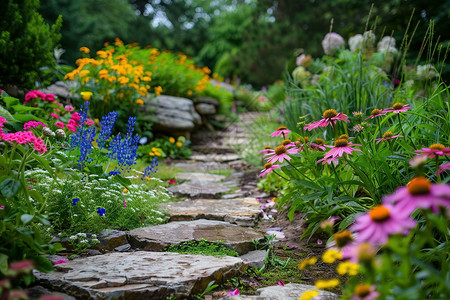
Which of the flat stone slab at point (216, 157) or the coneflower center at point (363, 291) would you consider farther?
the flat stone slab at point (216, 157)

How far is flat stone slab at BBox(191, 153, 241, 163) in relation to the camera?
16.1ft

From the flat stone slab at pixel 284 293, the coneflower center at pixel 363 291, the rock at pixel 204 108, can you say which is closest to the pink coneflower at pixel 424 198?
the coneflower center at pixel 363 291

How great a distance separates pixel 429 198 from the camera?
2.91 ft

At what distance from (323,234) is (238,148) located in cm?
285

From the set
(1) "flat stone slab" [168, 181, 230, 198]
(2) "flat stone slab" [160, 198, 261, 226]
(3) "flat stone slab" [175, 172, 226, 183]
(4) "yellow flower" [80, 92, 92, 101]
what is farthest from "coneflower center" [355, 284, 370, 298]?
(4) "yellow flower" [80, 92, 92, 101]

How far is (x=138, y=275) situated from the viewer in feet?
5.20

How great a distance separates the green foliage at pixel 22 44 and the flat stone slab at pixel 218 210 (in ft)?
6.62

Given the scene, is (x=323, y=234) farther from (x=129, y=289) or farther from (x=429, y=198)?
(x=429, y=198)

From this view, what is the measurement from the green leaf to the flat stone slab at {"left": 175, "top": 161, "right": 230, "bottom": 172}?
2967mm

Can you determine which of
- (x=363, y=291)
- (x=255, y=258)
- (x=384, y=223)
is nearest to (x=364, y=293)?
(x=363, y=291)

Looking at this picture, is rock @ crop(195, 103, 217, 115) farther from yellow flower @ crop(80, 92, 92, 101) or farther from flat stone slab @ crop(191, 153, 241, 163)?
yellow flower @ crop(80, 92, 92, 101)

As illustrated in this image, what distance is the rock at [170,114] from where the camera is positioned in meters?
5.02

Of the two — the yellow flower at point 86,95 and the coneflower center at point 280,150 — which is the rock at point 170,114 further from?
the coneflower center at point 280,150

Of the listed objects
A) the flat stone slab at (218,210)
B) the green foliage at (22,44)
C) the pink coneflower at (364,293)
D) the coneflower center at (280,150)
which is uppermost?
the green foliage at (22,44)
